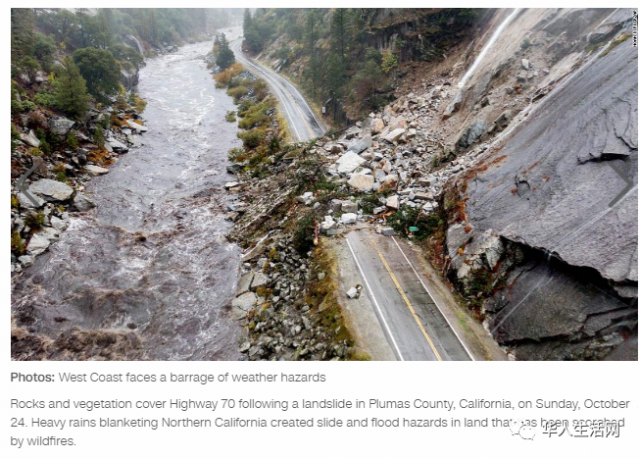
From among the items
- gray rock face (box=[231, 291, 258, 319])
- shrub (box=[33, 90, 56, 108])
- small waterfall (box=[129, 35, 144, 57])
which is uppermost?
small waterfall (box=[129, 35, 144, 57])

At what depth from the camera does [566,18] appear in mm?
22672

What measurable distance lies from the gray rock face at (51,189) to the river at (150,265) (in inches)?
78.1

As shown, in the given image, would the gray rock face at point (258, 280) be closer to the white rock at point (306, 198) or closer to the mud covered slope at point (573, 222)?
the white rock at point (306, 198)

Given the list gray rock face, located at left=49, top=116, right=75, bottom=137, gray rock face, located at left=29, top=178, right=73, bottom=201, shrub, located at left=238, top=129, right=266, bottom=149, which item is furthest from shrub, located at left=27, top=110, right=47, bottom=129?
shrub, located at left=238, top=129, right=266, bottom=149

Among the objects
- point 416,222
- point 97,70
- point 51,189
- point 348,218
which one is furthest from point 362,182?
point 97,70

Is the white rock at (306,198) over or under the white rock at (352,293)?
over

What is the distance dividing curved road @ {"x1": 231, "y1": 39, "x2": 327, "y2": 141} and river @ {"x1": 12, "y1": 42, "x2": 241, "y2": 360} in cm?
938

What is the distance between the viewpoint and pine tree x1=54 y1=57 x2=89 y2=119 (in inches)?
1148

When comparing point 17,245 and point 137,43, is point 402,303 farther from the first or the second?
point 137,43

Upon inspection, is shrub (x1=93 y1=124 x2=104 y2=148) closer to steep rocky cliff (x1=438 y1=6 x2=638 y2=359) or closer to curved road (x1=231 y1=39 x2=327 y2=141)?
curved road (x1=231 y1=39 x2=327 y2=141)

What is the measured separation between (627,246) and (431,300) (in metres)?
6.93

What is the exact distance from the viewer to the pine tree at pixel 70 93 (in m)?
29.2

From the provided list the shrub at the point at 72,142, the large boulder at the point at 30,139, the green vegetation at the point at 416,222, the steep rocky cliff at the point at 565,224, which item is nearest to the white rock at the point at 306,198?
the green vegetation at the point at 416,222

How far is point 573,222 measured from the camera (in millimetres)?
12312
